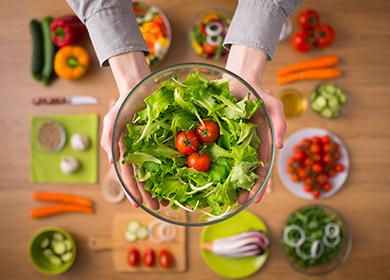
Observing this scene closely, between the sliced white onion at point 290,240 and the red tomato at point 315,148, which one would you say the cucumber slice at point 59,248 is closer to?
the sliced white onion at point 290,240

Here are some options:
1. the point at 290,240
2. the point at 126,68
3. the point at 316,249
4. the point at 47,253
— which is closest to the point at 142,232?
the point at 47,253

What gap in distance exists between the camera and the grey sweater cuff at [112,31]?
129 cm

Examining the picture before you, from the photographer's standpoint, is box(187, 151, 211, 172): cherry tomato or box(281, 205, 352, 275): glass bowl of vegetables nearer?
box(187, 151, 211, 172): cherry tomato

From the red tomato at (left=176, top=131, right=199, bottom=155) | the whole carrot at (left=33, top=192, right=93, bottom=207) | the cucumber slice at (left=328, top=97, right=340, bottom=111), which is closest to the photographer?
the red tomato at (left=176, top=131, right=199, bottom=155)

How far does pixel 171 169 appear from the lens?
1097 mm

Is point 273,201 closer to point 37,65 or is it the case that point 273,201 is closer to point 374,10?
point 374,10

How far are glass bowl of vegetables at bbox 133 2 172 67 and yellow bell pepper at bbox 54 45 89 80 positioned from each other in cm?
28

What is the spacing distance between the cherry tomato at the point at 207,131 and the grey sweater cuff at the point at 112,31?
0.38 metres

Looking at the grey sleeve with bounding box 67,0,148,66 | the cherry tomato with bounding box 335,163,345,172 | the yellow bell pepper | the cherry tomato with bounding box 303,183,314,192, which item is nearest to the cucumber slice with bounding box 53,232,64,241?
the yellow bell pepper

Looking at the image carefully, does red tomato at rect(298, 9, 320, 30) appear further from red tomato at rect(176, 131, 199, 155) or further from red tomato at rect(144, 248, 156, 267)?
red tomato at rect(144, 248, 156, 267)

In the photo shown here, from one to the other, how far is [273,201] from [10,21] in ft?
4.53

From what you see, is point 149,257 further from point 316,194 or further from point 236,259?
point 316,194

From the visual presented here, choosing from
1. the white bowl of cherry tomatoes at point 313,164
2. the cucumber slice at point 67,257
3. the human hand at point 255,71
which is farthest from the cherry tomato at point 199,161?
the cucumber slice at point 67,257

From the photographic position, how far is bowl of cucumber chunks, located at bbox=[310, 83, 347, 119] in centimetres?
182
